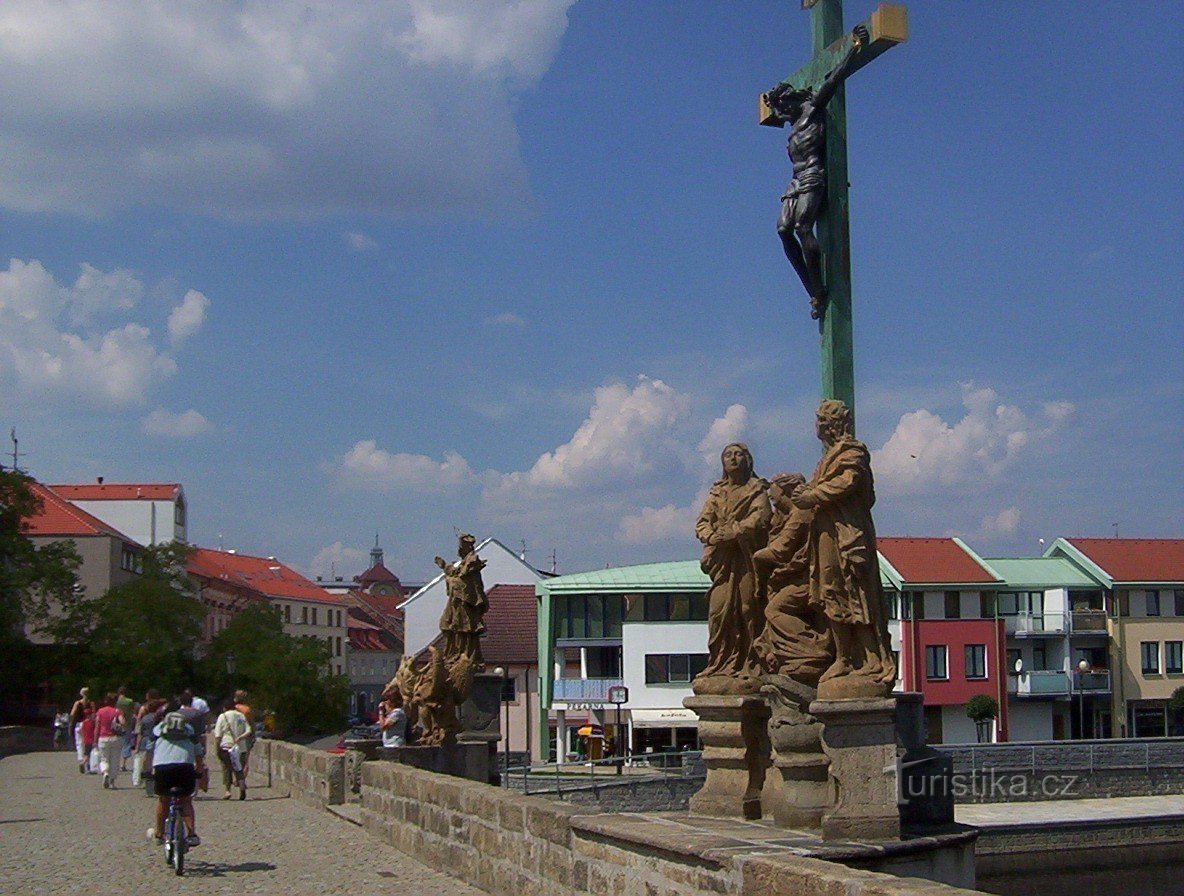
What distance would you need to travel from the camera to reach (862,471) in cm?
921

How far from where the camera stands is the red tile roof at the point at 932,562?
64000mm

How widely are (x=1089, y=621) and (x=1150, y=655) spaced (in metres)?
3.06

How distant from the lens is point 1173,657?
66.2 metres

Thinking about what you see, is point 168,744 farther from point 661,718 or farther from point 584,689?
point 584,689

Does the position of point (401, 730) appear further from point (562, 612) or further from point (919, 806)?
point (562, 612)

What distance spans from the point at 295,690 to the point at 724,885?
62.6 meters

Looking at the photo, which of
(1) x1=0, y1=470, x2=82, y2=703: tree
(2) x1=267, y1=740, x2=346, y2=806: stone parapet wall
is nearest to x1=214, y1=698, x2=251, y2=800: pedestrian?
(2) x1=267, y1=740, x2=346, y2=806: stone parapet wall

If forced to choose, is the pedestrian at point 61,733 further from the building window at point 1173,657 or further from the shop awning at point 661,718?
the building window at point 1173,657

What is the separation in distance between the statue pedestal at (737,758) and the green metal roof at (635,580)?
170 feet

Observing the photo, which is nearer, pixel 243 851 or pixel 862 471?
pixel 862 471

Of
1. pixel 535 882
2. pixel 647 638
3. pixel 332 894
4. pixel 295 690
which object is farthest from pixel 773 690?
pixel 295 690

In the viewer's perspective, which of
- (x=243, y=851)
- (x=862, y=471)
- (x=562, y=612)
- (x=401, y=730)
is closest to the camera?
(x=862, y=471)

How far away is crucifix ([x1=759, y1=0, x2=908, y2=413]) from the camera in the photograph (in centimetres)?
1122

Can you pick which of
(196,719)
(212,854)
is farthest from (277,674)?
(212,854)
